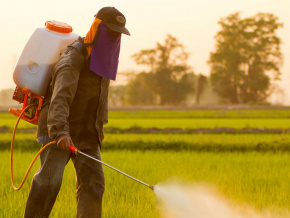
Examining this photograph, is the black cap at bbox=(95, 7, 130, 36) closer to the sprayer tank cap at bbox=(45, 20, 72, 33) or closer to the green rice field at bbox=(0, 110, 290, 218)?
the sprayer tank cap at bbox=(45, 20, 72, 33)

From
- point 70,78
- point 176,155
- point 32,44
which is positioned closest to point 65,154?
point 70,78

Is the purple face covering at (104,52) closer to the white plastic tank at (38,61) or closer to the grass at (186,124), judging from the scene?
the white plastic tank at (38,61)

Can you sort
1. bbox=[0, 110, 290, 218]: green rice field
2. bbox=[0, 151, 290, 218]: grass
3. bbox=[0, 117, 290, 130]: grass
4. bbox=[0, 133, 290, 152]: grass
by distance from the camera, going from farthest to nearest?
bbox=[0, 117, 290, 130]: grass, bbox=[0, 133, 290, 152]: grass, bbox=[0, 110, 290, 218]: green rice field, bbox=[0, 151, 290, 218]: grass

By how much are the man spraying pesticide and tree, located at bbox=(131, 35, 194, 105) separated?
50527 millimetres

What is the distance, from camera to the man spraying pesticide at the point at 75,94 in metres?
2.91

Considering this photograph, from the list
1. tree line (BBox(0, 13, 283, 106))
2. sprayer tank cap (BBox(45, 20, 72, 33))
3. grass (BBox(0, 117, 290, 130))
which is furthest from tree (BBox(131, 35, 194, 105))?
sprayer tank cap (BBox(45, 20, 72, 33))

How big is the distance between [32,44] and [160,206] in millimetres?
1819

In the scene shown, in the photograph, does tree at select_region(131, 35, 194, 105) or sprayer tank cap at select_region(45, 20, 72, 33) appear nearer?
sprayer tank cap at select_region(45, 20, 72, 33)

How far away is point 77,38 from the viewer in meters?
3.15

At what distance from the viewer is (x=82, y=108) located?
301cm

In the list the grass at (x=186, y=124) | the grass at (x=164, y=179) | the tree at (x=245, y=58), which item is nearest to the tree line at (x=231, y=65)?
the tree at (x=245, y=58)

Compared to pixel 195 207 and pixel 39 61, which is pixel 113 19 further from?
pixel 195 207

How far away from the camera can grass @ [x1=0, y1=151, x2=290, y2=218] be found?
3.75 m

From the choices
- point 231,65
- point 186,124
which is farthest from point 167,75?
point 186,124
